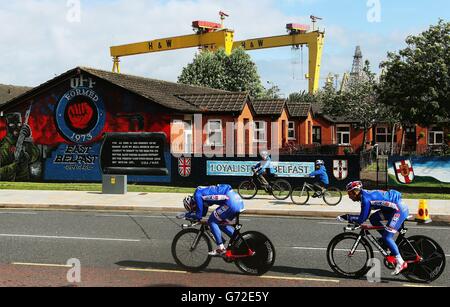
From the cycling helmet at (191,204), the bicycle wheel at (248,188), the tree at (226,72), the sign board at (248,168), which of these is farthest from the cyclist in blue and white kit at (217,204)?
the tree at (226,72)

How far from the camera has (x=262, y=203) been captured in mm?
18984

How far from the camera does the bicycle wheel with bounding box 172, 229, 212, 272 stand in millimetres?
9156

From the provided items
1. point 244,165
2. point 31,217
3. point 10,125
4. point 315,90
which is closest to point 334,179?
point 244,165

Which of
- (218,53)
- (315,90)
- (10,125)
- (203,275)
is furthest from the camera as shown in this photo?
(315,90)

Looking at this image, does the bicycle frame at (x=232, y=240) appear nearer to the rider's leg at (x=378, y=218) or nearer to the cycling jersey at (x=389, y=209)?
the cycling jersey at (x=389, y=209)

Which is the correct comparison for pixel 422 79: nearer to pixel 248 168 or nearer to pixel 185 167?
pixel 248 168

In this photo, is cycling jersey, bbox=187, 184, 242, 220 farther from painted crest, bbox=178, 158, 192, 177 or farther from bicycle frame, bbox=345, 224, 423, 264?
painted crest, bbox=178, 158, 192, 177

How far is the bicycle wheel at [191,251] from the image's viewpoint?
916 cm

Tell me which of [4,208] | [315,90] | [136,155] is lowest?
[4,208]

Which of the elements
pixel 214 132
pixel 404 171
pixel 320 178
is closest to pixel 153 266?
pixel 320 178

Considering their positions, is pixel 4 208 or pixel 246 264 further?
pixel 4 208

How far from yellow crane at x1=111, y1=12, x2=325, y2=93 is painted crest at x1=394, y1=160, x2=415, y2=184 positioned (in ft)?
145
